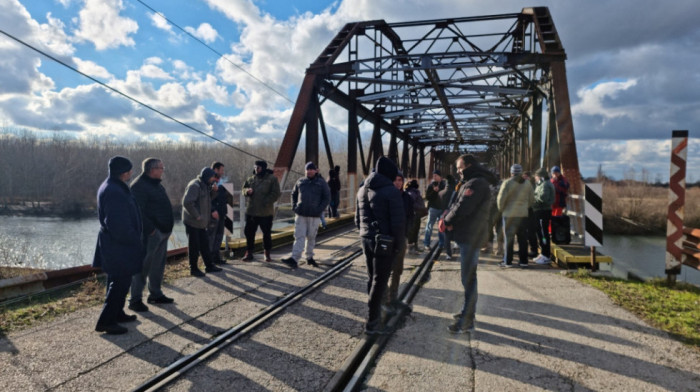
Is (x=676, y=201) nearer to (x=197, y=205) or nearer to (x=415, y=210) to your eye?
(x=415, y=210)

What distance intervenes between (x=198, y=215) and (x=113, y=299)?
2.37 meters

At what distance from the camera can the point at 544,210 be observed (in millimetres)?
7883

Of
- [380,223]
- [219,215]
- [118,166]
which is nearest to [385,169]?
[380,223]

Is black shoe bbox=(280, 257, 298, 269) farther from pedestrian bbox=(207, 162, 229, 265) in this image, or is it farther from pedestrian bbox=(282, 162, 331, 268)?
pedestrian bbox=(207, 162, 229, 265)

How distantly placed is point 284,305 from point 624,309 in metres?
3.87

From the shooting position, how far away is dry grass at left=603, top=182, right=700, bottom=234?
87.3 feet

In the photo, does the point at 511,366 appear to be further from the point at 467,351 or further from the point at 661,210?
the point at 661,210

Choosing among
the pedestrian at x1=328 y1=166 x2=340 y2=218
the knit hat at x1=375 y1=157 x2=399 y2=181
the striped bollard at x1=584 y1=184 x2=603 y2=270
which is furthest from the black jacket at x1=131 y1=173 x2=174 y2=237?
the pedestrian at x1=328 y1=166 x2=340 y2=218

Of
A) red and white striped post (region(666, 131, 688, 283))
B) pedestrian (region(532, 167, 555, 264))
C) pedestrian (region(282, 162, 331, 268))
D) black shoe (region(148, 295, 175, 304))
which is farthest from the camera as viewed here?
pedestrian (region(532, 167, 555, 264))

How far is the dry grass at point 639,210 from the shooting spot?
26609mm

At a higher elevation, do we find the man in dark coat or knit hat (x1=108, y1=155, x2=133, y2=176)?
knit hat (x1=108, y1=155, x2=133, y2=176)

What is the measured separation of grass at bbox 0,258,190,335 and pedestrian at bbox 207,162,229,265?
1134mm

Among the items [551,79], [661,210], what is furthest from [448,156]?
[551,79]

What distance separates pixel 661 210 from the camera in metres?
27.8
